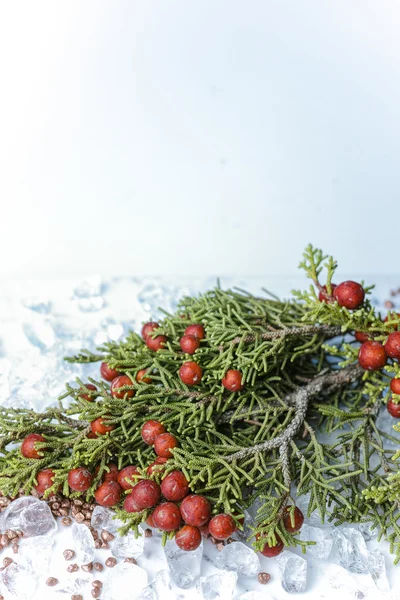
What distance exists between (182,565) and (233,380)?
1.09 feet

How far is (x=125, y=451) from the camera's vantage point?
1.36m

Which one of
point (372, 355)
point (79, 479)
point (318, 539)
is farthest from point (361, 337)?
point (79, 479)

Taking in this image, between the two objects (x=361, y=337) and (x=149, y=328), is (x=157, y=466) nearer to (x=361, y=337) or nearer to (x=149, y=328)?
(x=149, y=328)

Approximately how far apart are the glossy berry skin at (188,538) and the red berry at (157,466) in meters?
0.10

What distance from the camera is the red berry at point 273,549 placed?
4.15 feet

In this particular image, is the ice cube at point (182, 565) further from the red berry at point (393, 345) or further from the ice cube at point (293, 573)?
the red berry at point (393, 345)

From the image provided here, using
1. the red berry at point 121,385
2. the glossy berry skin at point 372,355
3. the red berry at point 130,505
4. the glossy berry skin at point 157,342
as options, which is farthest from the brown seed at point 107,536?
the glossy berry skin at point 372,355

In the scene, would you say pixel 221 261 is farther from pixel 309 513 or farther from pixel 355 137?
pixel 309 513

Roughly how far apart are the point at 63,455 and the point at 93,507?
0.11 m

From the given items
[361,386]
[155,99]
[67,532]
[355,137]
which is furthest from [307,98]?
[67,532]

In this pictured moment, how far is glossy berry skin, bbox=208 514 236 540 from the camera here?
1.21 metres

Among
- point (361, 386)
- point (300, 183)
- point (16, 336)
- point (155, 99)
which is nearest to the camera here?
point (361, 386)

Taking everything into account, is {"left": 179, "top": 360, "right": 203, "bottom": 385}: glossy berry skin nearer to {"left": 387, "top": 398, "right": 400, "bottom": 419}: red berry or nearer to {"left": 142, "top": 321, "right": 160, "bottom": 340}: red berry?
{"left": 142, "top": 321, "right": 160, "bottom": 340}: red berry

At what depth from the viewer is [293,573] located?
1.29 m
